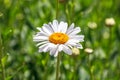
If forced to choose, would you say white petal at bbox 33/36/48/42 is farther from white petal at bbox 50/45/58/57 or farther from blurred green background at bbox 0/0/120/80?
blurred green background at bbox 0/0/120/80

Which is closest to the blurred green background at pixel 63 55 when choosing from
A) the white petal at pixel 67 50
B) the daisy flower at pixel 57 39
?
the daisy flower at pixel 57 39

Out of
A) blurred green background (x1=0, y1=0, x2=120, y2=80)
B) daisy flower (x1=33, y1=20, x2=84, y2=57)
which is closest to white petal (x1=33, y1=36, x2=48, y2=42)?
daisy flower (x1=33, y1=20, x2=84, y2=57)

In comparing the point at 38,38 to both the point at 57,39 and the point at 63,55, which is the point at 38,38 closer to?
the point at 57,39

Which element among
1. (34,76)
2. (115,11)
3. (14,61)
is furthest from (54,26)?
(115,11)

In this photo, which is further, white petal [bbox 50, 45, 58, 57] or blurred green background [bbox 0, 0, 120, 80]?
blurred green background [bbox 0, 0, 120, 80]

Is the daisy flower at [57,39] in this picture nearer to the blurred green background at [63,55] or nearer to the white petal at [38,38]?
the white petal at [38,38]

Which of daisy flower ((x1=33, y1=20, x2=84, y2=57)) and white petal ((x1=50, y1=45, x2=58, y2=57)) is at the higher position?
daisy flower ((x1=33, y1=20, x2=84, y2=57))

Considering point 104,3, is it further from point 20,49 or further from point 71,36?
point 71,36
